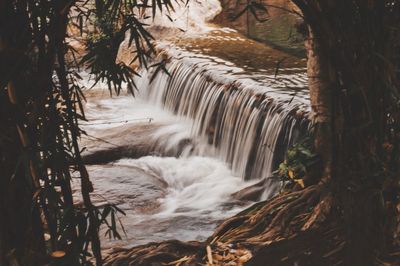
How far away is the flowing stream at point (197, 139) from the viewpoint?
6.00m

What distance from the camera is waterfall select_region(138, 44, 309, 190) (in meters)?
6.23

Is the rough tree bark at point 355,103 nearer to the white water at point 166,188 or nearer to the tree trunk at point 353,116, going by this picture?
the tree trunk at point 353,116

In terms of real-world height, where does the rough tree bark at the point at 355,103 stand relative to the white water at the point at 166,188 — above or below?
above

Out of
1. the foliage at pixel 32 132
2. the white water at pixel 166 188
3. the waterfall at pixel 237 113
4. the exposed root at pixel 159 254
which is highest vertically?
the foliage at pixel 32 132

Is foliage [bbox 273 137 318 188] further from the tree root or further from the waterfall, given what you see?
the waterfall

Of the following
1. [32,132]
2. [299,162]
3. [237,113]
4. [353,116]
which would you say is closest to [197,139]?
[237,113]

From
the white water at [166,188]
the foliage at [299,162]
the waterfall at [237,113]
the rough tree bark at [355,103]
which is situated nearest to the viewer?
the rough tree bark at [355,103]

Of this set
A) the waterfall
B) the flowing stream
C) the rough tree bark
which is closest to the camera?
the rough tree bark

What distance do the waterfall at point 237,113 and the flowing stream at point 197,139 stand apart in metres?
0.01

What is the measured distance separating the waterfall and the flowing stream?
0.04 feet

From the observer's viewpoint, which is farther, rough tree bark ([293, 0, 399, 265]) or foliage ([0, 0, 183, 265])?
rough tree bark ([293, 0, 399, 265])

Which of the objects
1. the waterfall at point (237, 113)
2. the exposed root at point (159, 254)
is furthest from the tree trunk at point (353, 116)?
the waterfall at point (237, 113)

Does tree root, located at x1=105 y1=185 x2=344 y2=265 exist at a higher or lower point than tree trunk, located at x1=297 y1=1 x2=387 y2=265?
lower

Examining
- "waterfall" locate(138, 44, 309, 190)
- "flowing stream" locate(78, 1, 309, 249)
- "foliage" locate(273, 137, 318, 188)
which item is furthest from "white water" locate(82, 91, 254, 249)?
"foliage" locate(273, 137, 318, 188)
